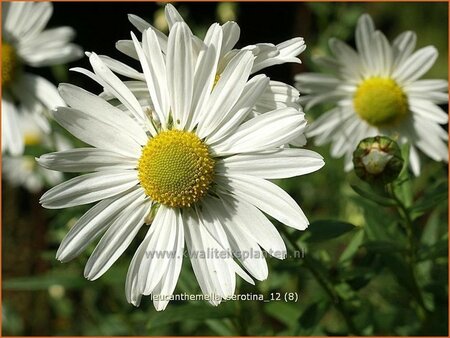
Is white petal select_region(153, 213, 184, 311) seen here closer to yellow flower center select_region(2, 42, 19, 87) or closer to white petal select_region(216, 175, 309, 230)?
white petal select_region(216, 175, 309, 230)

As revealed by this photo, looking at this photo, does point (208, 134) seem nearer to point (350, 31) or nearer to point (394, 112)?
point (394, 112)

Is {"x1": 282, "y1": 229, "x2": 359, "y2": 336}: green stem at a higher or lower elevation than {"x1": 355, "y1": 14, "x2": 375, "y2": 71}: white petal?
lower

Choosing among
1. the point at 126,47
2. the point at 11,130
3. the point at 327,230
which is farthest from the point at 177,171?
the point at 11,130

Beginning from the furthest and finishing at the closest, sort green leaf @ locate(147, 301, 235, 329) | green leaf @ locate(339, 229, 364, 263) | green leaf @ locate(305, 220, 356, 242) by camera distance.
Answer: green leaf @ locate(339, 229, 364, 263)
green leaf @ locate(147, 301, 235, 329)
green leaf @ locate(305, 220, 356, 242)

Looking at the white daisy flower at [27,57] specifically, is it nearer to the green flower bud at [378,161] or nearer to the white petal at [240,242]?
the white petal at [240,242]

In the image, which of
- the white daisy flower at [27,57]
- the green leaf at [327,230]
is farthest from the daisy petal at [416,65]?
the white daisy flower at [27,57]

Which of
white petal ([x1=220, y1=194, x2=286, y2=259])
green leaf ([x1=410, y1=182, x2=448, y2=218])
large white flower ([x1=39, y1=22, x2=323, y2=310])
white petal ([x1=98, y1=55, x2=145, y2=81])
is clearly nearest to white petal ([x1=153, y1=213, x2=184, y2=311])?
large white flower ([x1=39, y1=22, x2=323, y2=310])

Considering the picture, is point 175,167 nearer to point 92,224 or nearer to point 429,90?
point 92,224
